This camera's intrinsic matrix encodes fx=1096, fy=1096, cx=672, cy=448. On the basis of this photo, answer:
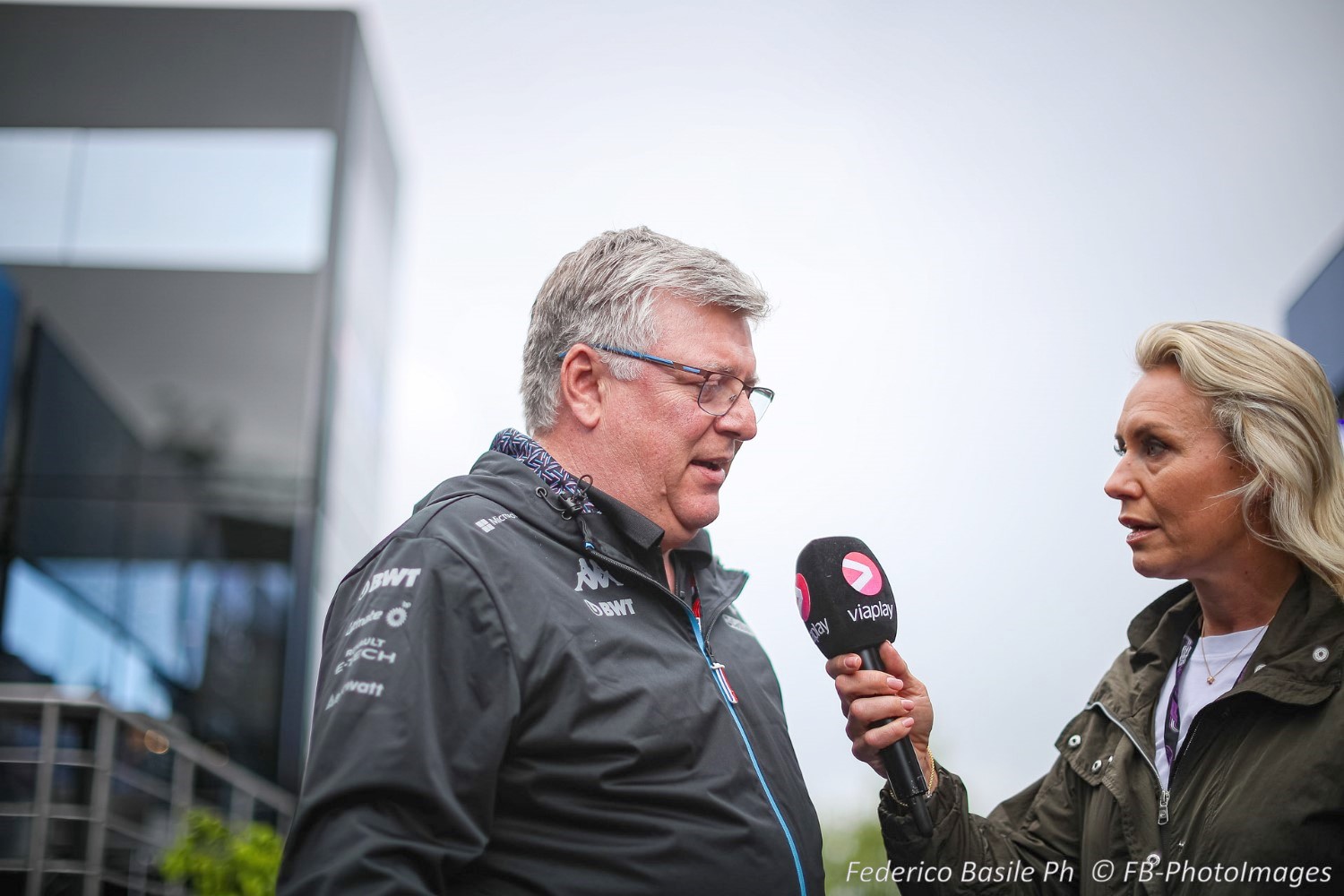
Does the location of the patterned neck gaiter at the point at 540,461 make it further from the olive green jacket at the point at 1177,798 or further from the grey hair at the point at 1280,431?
the grey hair at the point at 1280,431

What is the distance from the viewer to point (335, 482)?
11797 millimetres

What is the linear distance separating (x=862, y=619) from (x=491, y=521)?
2.89 feet

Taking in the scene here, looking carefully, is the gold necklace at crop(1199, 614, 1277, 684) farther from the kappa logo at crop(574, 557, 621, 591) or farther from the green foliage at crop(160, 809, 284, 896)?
the green foliage at crop(160, 809, 284, 896)

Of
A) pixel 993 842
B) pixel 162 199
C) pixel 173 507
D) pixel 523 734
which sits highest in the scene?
pixel 162 199

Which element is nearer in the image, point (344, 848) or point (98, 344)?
point (344, 848)

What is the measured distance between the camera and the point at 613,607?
2.35m

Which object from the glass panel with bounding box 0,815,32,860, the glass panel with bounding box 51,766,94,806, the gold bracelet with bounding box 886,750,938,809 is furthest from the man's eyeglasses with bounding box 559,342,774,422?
the glass panel with bounding box 0,815,32,860

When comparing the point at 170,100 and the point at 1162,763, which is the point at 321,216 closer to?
the point at 170,100

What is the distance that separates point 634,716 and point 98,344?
1078cm

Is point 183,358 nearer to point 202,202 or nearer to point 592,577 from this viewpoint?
point 202,202

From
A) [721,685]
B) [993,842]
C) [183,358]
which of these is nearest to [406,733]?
[721,685]

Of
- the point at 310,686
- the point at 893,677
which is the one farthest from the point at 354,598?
the point at 310,686

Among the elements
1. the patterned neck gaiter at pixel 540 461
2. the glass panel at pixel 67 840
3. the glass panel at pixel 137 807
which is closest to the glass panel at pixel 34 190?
the glass panel at pixel 137 807

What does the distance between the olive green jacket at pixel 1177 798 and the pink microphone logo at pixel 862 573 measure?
54 centimetres
